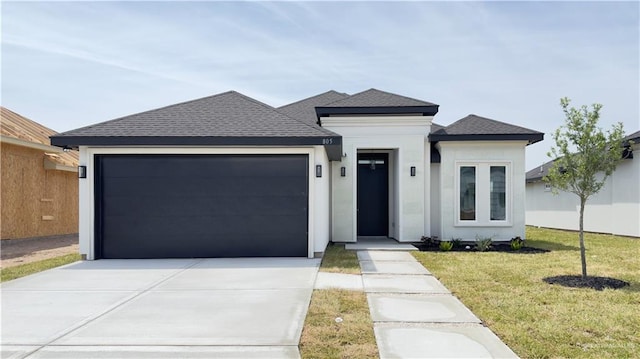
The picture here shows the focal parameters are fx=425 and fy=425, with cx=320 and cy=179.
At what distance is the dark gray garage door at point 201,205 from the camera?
384 inches

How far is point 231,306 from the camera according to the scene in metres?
5.67

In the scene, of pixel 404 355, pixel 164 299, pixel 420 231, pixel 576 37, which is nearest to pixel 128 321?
pixel 164 299

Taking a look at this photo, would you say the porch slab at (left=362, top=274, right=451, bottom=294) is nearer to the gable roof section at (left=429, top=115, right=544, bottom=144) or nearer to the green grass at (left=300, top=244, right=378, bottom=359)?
the green grass at (left=300, top=244, right=378, bottom=359)

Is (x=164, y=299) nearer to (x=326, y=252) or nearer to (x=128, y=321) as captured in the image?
(x=128, y=321)

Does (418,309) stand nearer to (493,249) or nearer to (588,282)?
(588,282)

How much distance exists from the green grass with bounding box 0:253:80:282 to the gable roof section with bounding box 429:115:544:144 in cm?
1018

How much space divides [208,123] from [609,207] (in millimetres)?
16077

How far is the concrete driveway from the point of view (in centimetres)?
414

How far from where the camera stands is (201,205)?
32.2 feet

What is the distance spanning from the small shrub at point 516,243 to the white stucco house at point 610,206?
302cm

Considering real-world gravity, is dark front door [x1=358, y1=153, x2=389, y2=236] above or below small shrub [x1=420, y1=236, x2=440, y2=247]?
above

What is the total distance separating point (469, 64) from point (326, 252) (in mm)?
7560

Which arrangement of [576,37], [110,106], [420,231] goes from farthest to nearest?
[110,106] → [420,231] → [576,37]

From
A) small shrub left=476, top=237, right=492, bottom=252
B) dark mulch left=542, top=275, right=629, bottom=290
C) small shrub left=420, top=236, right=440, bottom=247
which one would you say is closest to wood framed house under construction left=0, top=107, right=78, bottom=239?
small shrub left=420, top=236, right=440, bottom=247
